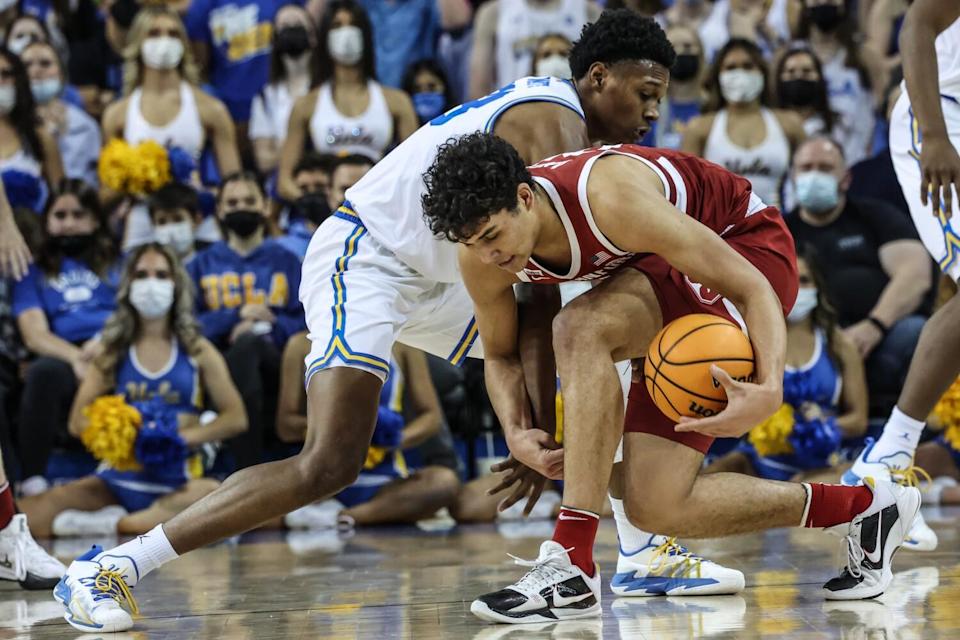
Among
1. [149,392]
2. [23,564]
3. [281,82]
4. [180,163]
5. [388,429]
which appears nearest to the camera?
[23,564]

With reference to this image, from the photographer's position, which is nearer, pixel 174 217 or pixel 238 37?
pixel 174 217

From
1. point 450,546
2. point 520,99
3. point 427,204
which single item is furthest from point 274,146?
point 427,204

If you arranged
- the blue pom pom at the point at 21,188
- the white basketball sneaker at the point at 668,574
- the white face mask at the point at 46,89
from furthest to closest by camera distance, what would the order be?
the white face mask at the point at 46,89 → the blue pom pom at the point at 21,188 → the white basketball sneaker at the point at 668,574

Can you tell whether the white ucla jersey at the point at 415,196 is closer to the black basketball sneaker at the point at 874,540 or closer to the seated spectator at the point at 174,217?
the black basketball sneaker at the point at 874,540

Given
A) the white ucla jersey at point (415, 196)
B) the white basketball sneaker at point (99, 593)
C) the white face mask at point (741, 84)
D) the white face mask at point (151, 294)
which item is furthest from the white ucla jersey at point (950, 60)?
the white face mask at point (151, 294)

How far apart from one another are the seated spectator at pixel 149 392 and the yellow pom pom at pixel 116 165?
3.12 ft

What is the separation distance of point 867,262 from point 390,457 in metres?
2.71

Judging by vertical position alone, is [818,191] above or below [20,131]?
below

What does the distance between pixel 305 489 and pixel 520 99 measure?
1.26 metres

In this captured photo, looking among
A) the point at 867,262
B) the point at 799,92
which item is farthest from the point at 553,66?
the point at 867,262

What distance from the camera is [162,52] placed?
26.0 feet

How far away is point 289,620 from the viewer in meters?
3.61

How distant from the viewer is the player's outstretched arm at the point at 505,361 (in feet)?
11.4

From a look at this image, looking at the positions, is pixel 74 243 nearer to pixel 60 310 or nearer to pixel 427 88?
pixel 60 310
